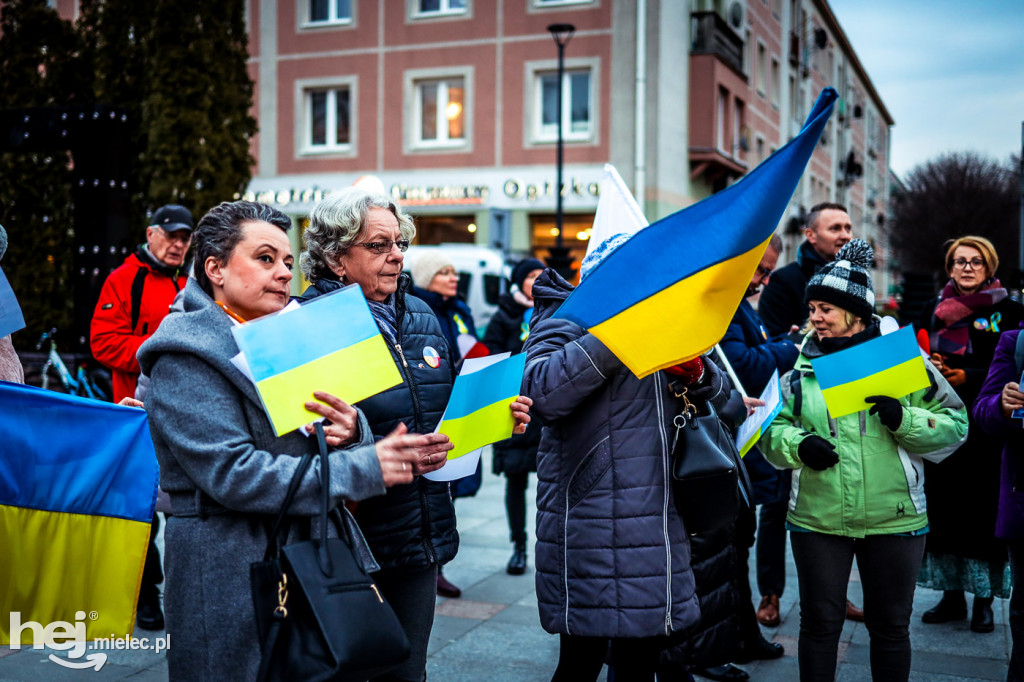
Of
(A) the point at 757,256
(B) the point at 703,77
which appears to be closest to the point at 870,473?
(A) the point at 757,256

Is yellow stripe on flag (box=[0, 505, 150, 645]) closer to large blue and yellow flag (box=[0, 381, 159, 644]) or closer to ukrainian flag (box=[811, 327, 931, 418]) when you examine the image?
large blue and yellow flag (box=[0, 381, 159, 644])

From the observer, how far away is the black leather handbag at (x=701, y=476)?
2996 mm

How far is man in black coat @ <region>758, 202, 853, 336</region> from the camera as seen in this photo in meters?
5.56

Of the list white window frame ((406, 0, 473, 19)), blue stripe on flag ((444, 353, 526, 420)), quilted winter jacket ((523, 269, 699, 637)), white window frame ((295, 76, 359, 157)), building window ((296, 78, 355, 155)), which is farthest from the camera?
building window ((296, 78, 355, 155))

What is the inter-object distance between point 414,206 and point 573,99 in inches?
186

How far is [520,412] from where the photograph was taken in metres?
2.88

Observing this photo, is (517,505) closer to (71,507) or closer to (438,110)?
(71,507)

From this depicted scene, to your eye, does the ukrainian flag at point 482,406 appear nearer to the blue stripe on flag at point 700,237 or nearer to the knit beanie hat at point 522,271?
the blue stripe on flag at point 700,237

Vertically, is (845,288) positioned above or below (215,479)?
above

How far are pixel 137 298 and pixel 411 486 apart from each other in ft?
9.33

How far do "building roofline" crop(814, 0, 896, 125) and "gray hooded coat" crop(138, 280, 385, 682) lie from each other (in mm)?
41623

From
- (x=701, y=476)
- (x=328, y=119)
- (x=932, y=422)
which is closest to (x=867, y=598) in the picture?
(x=932, y=422)

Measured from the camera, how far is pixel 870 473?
11.9 feet

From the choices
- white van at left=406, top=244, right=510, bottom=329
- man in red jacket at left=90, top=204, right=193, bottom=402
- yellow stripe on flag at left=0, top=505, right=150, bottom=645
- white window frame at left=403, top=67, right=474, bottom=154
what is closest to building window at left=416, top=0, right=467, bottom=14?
white window frame at left=403, top=67, right=474, bottom=154
